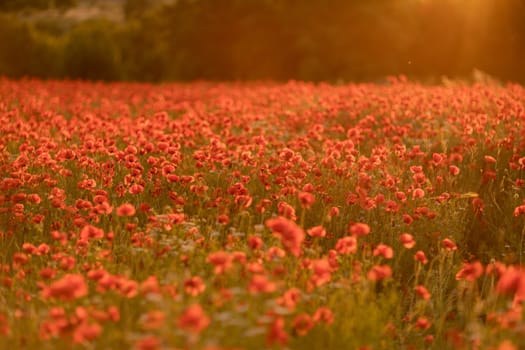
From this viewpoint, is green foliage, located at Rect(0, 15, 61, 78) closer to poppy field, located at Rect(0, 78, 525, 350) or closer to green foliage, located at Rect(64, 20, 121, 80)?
green foliage, located at Rect(64, 20, 121, 80)

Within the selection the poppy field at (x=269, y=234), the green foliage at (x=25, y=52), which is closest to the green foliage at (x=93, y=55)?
the green foliage at (x=25, y=52)

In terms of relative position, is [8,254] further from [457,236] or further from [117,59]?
[117,59]

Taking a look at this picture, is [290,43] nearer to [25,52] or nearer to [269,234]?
[25,52]

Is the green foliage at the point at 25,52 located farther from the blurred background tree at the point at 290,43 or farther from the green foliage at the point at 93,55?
the green foliage at the point at 93,55

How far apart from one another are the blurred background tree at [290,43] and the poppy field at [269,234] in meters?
4.96

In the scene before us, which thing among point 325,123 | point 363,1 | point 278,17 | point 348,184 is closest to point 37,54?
point 278,17

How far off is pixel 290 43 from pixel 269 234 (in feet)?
39.1

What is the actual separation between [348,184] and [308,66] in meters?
10.2

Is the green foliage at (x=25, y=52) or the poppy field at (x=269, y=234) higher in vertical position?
the green foliage at (x=25, y=52)

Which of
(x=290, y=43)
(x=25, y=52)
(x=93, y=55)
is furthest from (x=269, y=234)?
(x=25, y=52)

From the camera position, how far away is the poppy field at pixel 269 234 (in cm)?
277

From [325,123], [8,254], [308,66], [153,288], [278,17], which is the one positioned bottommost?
[8,254]

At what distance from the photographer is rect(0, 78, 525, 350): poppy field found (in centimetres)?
277

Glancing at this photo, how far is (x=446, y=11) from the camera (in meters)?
13.4
